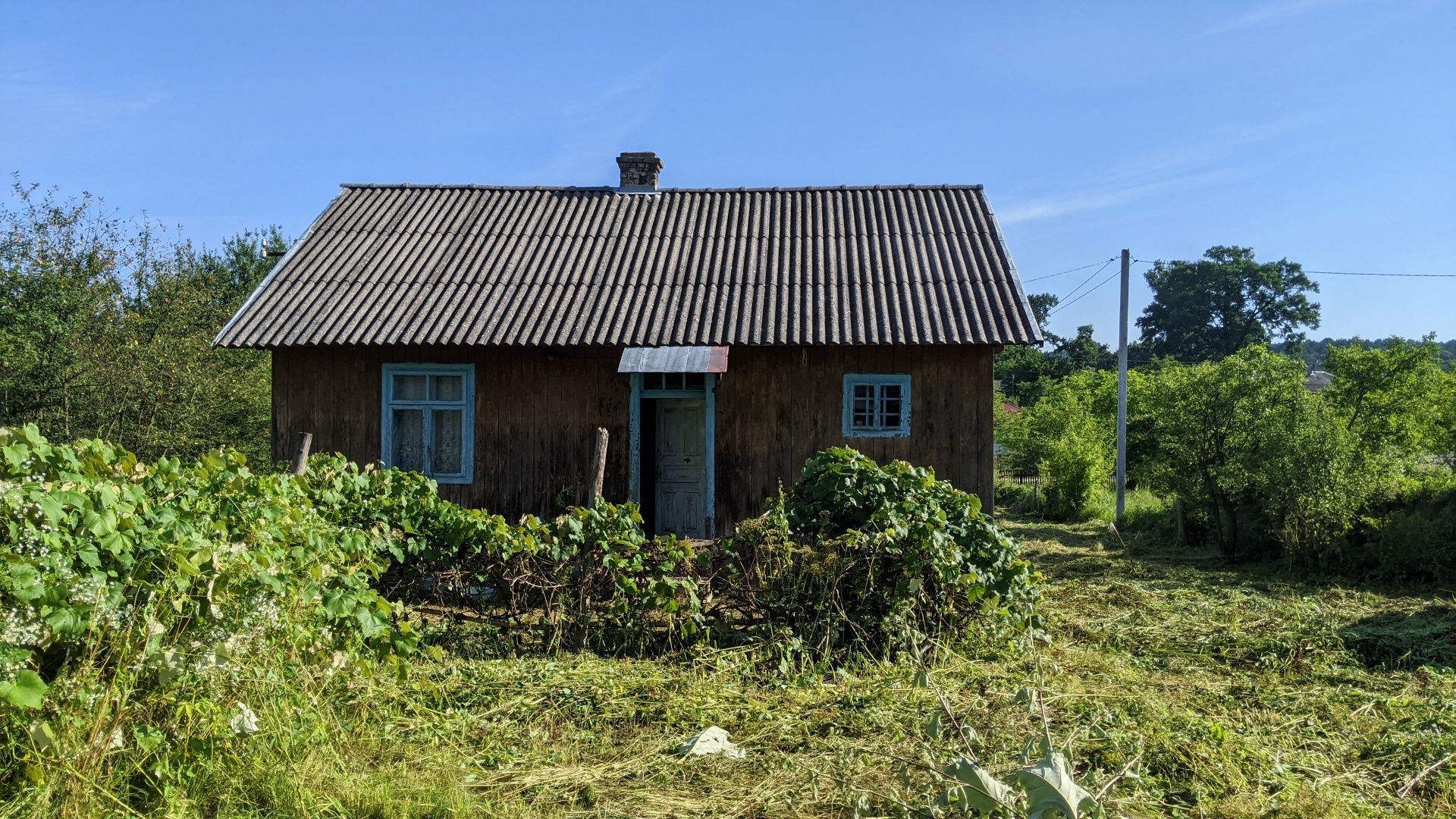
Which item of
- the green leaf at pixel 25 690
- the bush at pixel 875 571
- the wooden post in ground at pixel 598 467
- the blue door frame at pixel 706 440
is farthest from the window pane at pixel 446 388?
the green leaf at pixel 25 690

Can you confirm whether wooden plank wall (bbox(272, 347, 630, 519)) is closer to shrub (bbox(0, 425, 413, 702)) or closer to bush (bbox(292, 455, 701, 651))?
bush (bbox(292, 455, 701, 651))

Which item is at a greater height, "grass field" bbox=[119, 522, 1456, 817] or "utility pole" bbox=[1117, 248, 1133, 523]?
"utility pole" bbox=[1117, 248, 1133, 523]

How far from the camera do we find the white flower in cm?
401

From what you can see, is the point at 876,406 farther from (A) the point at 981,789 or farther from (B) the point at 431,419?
(A) the point at 981,789

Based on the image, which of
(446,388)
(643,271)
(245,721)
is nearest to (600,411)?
(446,388)

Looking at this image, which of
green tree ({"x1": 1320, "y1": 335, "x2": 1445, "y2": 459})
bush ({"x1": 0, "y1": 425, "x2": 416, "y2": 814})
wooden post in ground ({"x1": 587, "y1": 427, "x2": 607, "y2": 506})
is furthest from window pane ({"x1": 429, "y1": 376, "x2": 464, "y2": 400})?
green tree ({"x1": 1320, "y1": 335, "x2": 1445, "y2": 459})

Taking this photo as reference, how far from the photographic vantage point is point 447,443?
1086 centimetres

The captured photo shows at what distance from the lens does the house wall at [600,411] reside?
1034cm

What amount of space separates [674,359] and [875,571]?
394 centimetres

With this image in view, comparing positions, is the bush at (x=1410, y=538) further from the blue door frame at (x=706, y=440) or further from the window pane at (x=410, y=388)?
the window pane at (x=410, y=388)

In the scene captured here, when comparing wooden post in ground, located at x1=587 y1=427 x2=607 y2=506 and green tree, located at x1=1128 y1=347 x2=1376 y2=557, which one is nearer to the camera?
wooden post in ground, located at x1=587 y1=427 x2=607 y2=506

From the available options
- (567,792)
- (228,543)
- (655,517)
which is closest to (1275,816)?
(567,792)

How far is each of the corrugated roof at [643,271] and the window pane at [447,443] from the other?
104cm

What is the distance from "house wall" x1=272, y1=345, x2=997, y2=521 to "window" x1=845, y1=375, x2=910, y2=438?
0.32ft
